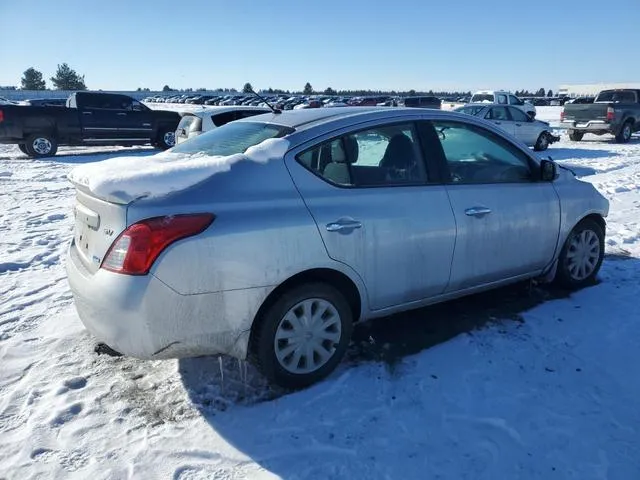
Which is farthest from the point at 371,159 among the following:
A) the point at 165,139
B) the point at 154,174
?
the point at 165,139

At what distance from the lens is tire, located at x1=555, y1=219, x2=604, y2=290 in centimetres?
451

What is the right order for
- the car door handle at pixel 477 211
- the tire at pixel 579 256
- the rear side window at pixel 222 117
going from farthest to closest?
the rear side window at pixel 222 117 → the tire at pixel 579 256 → the car door handle at pixel 477 211

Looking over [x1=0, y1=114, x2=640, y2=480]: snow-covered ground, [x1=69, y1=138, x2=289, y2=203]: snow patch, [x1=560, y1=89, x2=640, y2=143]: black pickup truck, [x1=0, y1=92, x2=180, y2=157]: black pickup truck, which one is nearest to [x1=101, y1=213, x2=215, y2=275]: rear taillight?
[x1=69, y1=138, x2=289, y2=203]: snow patch

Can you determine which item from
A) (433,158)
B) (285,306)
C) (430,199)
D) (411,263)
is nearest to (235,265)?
(285,306)

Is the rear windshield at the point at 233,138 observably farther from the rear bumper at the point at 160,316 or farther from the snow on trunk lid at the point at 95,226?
the rear bumper at the point at 160,316

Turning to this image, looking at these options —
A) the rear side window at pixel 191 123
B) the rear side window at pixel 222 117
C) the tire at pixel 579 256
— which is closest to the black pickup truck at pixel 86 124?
the rear side window at pixel 191 123

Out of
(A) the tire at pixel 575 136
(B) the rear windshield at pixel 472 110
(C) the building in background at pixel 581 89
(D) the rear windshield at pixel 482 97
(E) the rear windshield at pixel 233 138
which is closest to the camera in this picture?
(E) the rear windshield at pixel 233 138

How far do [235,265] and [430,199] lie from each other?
149 cm

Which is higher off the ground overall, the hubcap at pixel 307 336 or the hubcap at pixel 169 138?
the hubcap at pixel 169 138

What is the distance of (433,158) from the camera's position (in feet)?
12.0

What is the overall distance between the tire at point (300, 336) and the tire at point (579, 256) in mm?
2318

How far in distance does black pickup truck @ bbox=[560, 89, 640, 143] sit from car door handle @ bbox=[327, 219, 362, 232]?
60.8 ft

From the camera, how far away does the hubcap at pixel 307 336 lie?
3059 millimetres

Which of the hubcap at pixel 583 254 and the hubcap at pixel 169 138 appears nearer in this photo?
the hubcap at pixel 583 254
